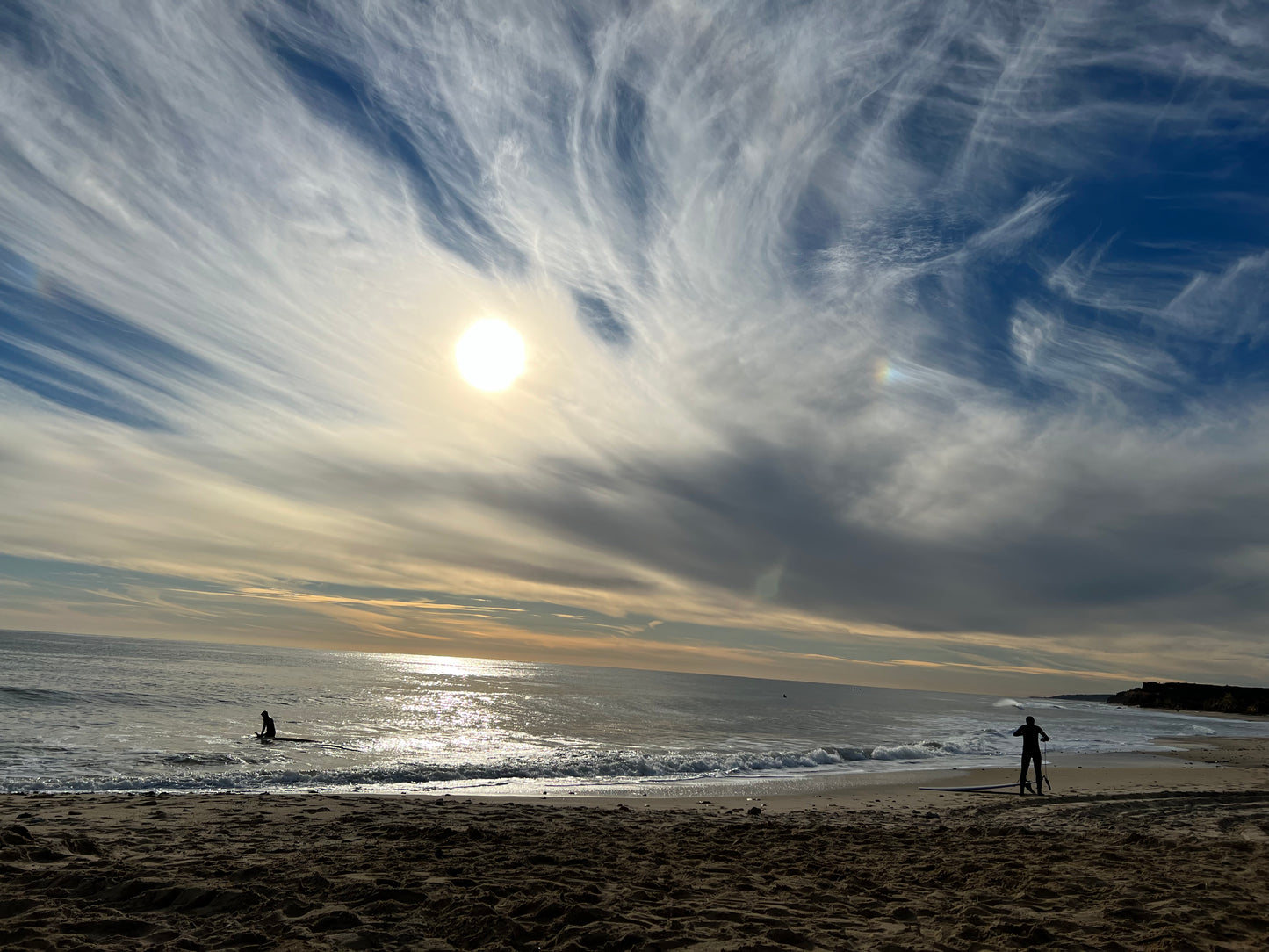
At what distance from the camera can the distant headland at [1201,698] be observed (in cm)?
8869

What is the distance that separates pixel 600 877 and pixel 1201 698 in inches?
4899

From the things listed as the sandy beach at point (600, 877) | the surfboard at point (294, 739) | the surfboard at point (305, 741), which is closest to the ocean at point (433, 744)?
the surfboard at point (305, 741)

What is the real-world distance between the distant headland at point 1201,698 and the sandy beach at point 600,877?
4101 inches

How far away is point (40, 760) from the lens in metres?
18.1

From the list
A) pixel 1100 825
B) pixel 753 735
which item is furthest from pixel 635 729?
pixel 1100 825

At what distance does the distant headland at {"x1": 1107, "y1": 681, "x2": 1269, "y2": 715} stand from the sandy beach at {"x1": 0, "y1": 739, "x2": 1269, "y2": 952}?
104169mm

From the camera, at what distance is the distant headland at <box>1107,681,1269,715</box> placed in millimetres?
88688

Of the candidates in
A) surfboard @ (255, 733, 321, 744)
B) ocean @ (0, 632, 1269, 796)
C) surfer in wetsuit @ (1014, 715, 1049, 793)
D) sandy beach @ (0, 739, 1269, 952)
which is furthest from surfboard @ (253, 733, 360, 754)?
surfer in wetsuit @ (1014, 715, 1049, 793)

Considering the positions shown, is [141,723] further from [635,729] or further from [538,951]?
[538,951]

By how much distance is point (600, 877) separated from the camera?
765cm

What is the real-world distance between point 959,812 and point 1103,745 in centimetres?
2653

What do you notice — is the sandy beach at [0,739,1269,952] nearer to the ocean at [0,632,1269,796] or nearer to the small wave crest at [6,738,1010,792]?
the small wave crest at [6,738,1010,792]

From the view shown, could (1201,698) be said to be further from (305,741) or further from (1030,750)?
(305,741)

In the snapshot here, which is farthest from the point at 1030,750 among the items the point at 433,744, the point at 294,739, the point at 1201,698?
the point at 1201,698
